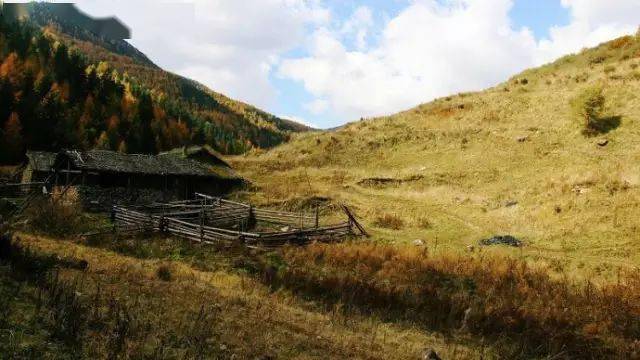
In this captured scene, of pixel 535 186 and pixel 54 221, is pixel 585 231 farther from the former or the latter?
pixel 54 221

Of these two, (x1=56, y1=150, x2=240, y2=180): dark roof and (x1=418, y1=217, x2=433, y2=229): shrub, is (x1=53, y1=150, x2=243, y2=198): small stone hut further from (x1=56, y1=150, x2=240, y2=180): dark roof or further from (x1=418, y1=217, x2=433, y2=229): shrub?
(x1=418, y1=217, x2=433, y2=229): shrub

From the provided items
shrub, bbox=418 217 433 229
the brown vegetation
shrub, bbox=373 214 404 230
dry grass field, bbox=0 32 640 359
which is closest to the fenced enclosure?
dry grass field, bbox=0 32 640 359

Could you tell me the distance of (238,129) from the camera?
19250 cm

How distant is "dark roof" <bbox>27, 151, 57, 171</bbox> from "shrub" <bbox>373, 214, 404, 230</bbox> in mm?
31452

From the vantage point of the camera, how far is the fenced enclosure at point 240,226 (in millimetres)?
20773

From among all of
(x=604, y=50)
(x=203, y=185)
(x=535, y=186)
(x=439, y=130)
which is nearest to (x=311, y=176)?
(x=203, y=185)

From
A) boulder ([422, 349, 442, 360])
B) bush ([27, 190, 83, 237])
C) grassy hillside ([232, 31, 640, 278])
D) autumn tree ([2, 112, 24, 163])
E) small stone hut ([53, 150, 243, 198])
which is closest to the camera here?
boulder ([422, 349, 442, 360])

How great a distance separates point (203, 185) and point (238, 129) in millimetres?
150928

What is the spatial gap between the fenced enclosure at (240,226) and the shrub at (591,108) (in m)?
21.7

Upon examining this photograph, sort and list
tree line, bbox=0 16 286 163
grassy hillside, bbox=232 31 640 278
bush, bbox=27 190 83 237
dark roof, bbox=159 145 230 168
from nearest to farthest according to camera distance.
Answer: bush, bbox=27 190 83 237 → grassy hillside, bbox=232 31 640 278 → dark roof, bbox=159 145 230 168 → tree line, bbox=0 16 286 163

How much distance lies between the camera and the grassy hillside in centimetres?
2262

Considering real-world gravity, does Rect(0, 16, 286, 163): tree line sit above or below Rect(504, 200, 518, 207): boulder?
above

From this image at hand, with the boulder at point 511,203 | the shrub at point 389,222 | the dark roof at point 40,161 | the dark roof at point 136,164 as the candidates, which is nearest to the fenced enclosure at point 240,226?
the shrub at point 389,222

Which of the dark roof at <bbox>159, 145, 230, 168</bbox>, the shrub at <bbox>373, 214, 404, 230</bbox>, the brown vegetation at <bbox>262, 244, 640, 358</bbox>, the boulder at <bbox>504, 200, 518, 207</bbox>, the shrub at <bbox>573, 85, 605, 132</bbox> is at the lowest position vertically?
the brown vegetation at <bbox>262, 244, 640, 358</bbox>
